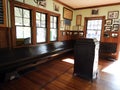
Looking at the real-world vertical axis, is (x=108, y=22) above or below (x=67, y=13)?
below

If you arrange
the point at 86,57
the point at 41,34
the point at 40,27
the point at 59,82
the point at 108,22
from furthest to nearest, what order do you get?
the point at 108,22, the point at 41,34, the point at 40,27, the point at 86,57, the point at 59,82

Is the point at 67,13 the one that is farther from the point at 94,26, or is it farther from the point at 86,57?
the point at 86,57

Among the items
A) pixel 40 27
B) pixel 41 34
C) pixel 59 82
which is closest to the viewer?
pixel 59 82

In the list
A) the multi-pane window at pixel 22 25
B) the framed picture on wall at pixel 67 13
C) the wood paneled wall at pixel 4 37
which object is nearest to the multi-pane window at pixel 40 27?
the multi-pane window at pixel 22 25

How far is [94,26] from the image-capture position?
202 inches

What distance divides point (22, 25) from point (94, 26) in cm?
369

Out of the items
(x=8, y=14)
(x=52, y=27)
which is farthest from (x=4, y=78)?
(x=52, y=27)

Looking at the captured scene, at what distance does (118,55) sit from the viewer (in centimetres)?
459

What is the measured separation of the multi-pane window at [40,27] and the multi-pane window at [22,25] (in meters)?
0.37

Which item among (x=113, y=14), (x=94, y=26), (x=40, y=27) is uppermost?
(x=113, y=14)

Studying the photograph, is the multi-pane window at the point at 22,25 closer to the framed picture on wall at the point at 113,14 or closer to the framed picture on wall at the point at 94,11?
the framed picture on wall at the point at 94,11

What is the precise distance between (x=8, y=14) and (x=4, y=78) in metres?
1.62

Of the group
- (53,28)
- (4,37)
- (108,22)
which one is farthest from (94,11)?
(4,37)

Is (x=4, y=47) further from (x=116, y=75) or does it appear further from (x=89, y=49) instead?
(x=116, y=75)
